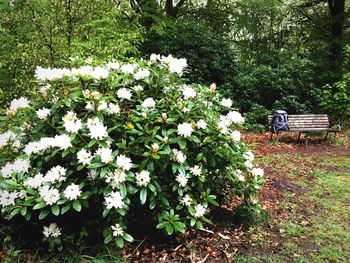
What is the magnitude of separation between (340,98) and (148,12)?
6.25 metres

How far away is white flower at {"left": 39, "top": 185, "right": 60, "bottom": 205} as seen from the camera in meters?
2.75

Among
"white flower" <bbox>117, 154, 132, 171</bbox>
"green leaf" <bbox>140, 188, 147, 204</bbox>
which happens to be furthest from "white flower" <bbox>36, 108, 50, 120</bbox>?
"green leaf" <bbox>140, 188, 147, 204</bbox>

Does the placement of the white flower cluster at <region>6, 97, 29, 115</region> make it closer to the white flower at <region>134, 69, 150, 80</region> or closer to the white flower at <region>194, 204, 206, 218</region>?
the white flower at <region>134, 69, 150, 80</region>

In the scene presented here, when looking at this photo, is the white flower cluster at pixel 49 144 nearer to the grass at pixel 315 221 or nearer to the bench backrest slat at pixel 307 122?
the grass at pixel 315 221

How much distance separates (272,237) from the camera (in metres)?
3.78

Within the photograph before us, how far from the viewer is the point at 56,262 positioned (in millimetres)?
2871

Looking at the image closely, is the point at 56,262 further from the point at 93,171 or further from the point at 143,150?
the point at 143,150

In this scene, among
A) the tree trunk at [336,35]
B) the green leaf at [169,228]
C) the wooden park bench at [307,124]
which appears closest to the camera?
the green leaf at [169,228]

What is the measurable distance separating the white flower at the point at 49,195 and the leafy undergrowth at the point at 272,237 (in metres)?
0.49

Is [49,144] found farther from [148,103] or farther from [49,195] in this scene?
[148,103]

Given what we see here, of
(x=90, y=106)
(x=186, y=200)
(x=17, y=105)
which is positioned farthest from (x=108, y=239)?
(x=17, y=105)

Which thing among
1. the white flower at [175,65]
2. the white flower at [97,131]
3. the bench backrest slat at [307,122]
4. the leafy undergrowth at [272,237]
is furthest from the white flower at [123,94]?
the bench backrest slat at [307,122]

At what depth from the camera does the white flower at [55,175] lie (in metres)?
2.83

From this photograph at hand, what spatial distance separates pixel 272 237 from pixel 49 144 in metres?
2.42
